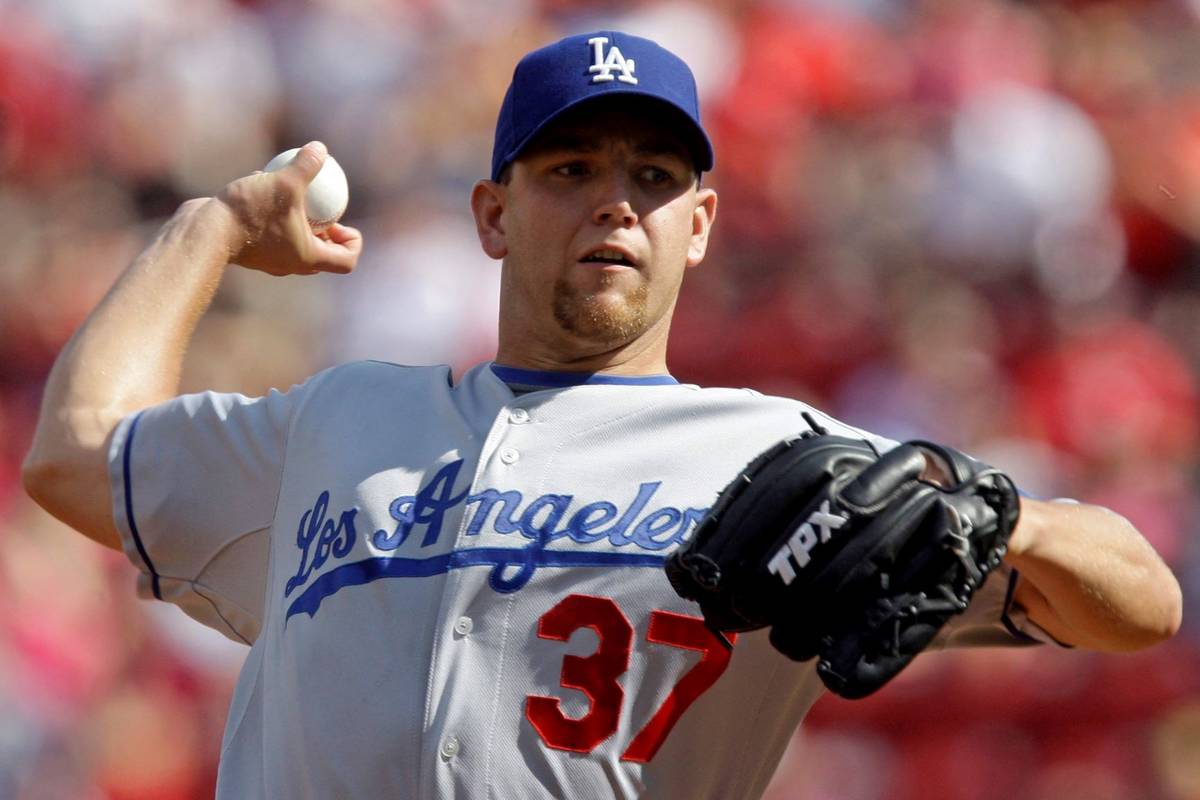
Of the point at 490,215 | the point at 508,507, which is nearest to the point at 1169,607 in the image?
the point at 508,507

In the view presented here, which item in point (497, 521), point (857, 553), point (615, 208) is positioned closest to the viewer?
point (857, 553)

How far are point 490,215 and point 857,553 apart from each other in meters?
0.95

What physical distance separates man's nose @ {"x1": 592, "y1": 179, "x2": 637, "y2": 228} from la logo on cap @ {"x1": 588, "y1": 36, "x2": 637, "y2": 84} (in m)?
0.13

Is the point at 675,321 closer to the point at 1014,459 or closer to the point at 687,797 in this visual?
the point at 1014,459

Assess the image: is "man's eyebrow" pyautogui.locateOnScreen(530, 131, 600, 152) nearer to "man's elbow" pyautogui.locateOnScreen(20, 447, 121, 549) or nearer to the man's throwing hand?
the man's throwing hand

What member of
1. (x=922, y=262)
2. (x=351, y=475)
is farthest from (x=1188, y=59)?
(x=351, y=475)

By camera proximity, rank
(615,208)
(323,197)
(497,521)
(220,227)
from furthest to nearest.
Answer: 1. (323,197)
2. (220,227)
3. (615,208)
4. (497,521)

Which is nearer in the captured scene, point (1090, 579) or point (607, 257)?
point (1090, 579)

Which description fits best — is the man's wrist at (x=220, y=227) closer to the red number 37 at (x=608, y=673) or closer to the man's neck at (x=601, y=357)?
the man's neck at (x=601, y=357)

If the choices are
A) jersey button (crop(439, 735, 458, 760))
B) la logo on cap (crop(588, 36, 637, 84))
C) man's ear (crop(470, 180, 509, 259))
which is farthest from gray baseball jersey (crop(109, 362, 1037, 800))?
la logo on cap (crop(588, 36, 637, 84))

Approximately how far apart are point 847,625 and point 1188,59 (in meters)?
5.10

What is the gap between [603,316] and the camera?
6.73ft

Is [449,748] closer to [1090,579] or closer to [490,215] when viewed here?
[1090,579]

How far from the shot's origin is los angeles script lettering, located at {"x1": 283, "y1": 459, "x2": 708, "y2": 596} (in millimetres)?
1822
